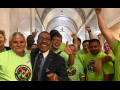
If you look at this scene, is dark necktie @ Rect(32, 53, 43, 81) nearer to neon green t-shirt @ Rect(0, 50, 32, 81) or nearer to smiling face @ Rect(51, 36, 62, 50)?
neon green t-shirt @ Rect(0, 50, 32, 81)

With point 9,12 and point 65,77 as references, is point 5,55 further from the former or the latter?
point 9,12

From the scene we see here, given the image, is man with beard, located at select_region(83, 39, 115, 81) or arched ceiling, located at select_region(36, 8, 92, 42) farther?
arched ceiling, located at select_region(36, 8, 92, 42)

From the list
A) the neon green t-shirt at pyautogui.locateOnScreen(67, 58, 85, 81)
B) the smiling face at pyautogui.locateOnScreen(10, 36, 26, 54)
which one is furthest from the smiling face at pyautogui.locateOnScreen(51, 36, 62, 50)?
the smiling face at pyautogui.locateOnScreen(10, 36, 26, 54)

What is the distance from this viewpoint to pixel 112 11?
538 cm

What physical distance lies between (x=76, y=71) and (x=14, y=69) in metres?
1.09

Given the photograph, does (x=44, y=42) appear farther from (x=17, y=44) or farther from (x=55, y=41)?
(x=55, y=41)

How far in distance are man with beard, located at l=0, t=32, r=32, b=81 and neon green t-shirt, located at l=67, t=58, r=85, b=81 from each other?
861 millimetres

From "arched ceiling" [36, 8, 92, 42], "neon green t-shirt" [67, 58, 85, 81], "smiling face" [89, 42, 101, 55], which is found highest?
"arched ceiling" [36, 8, 92, 42]

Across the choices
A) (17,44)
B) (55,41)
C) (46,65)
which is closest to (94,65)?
(55,41)

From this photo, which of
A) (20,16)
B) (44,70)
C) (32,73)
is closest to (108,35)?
(44,70)

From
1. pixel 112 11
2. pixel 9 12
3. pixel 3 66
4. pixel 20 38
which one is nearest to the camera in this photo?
pixel 3 66

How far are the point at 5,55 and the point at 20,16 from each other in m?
4.54

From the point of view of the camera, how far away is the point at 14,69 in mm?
1404

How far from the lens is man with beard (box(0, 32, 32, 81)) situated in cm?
140
